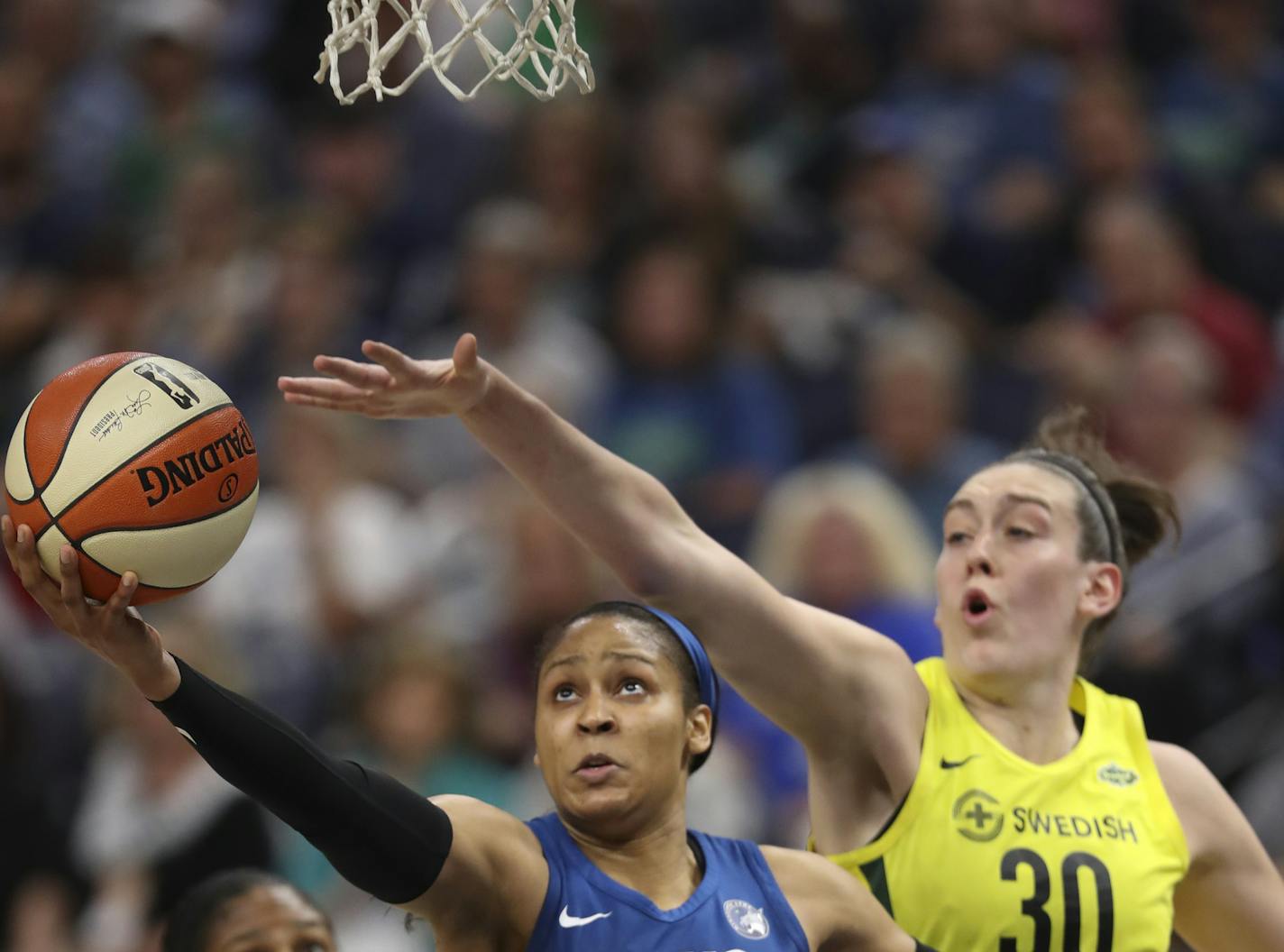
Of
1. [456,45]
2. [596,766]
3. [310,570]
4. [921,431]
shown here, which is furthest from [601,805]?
[310,570]

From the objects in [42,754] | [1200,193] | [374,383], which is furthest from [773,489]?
[374,383]

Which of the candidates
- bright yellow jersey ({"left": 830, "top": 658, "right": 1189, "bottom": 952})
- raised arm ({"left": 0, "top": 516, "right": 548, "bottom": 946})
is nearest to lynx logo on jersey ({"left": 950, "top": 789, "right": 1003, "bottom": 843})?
bright yellow jersey ({"left": 830, "top": 658, "right": 1189, "bottom": 952})

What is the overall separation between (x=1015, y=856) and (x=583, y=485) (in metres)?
1.10

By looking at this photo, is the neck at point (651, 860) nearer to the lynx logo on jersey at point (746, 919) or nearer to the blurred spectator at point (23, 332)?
the lynx logo on jersey at point (746, 919)

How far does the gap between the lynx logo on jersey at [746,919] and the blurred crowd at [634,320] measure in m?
2.54

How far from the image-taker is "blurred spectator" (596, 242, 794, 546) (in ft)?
24.2

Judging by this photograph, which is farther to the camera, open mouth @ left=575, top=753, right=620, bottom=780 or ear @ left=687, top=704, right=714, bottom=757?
ear @ left=687, top=704, right=714, bottom=757

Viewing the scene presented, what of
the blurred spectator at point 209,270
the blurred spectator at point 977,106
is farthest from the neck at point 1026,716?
the blurred spectator at point 209,270

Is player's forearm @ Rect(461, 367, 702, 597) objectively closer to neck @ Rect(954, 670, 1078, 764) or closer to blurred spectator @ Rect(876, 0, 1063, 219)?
neck @ Rect(954, 670, 1078, 764)

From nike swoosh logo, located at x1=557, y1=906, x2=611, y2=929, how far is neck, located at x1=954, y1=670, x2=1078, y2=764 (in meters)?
1.09

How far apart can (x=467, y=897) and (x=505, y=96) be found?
6.50 m

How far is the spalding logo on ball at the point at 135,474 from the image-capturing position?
289 cm

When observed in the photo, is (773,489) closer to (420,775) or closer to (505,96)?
(420,775)

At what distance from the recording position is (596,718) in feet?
10.3
